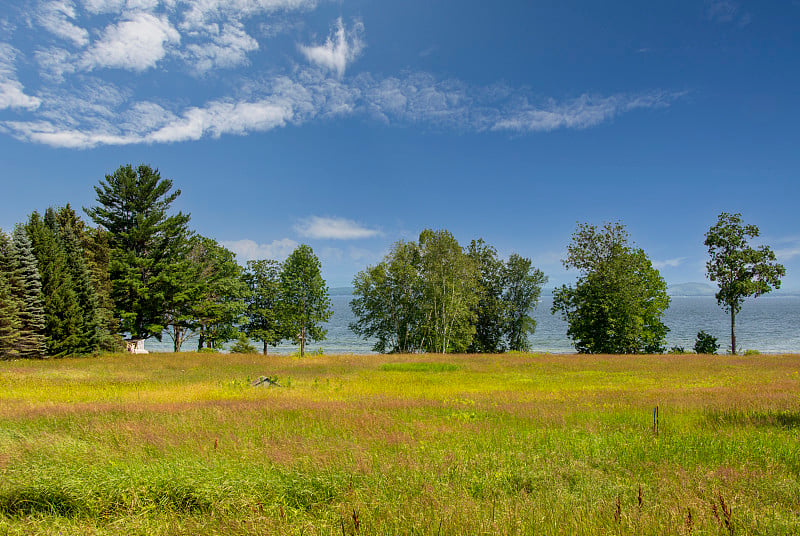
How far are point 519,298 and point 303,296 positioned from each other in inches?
1120

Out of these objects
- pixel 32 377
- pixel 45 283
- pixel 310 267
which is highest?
pixel 310 267

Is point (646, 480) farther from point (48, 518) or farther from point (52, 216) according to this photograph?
point (52, 216)

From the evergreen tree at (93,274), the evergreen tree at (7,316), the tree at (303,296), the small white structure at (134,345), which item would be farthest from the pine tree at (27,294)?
the tree at (303,296)

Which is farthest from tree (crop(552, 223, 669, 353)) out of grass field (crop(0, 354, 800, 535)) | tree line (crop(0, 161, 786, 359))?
grass field (crop(0, 354, 800, 535))

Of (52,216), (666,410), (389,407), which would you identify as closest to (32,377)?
(389,407)

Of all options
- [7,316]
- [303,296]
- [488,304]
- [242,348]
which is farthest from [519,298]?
[7,316]

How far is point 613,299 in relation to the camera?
39781 mm

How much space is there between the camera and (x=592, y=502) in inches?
189

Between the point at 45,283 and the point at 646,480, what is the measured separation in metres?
33.9

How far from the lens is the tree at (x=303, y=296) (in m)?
43.1

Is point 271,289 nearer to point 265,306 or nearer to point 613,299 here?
point 265,306

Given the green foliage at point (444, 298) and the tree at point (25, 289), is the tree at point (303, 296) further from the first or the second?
the tree at point (25, 289)

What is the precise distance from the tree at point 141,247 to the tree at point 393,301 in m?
19.6

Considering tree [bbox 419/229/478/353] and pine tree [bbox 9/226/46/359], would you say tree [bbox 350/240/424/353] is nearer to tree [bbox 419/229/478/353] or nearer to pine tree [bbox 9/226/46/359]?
tree [bbox 419/229/478/353]
